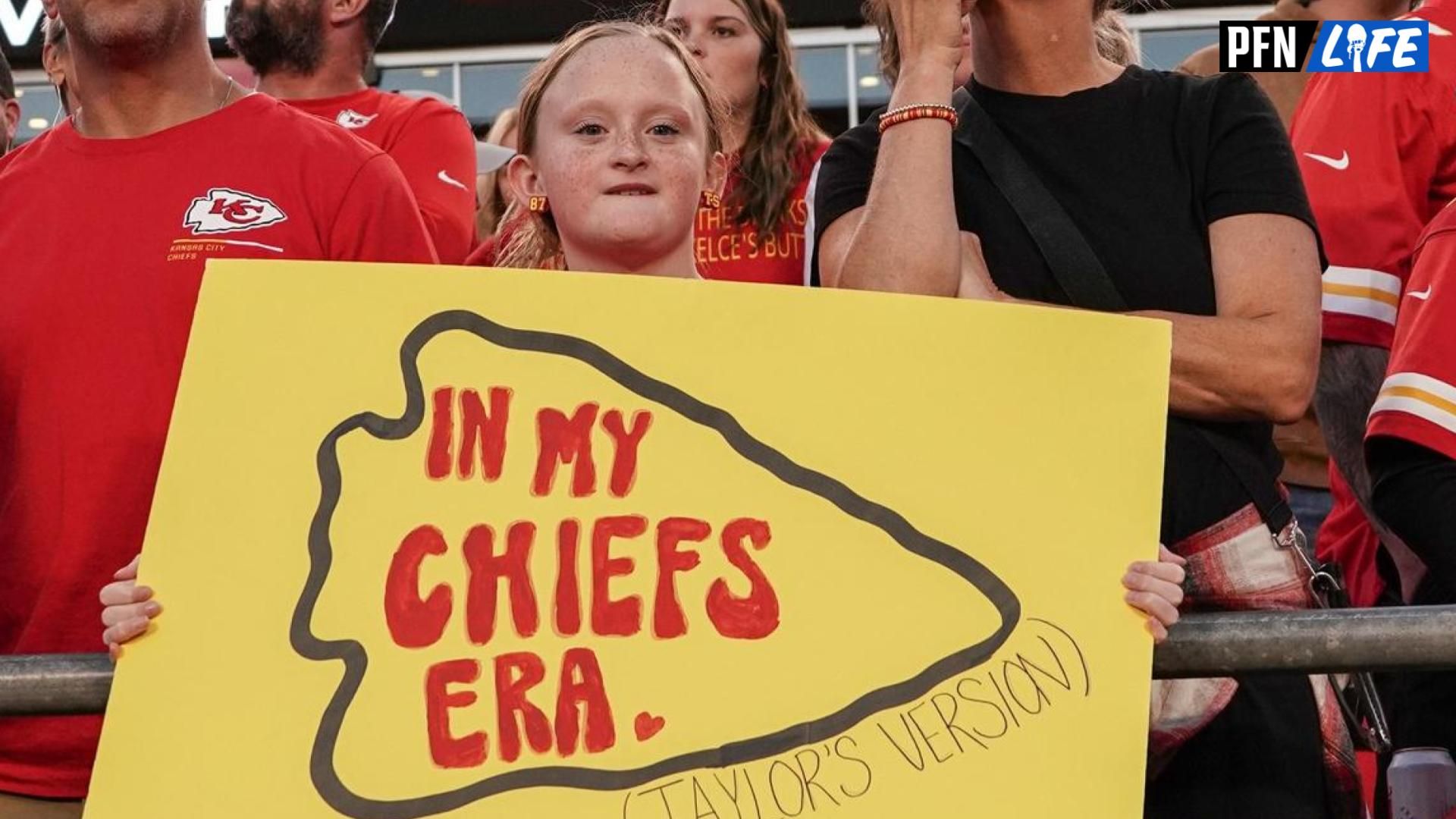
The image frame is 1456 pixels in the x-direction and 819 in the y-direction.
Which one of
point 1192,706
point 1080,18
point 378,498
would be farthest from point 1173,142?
point 378,498

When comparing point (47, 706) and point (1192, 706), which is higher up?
point (1192, 706)

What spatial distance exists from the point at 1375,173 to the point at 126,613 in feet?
7.40

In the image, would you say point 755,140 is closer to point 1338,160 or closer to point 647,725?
point 1338,160

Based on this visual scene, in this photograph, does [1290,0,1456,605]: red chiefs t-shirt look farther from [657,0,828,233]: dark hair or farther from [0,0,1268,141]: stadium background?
[0,0,1268,141]: stadium background

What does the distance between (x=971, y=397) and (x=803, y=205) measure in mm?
1688

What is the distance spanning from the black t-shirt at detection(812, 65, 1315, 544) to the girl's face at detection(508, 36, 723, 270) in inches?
9.1

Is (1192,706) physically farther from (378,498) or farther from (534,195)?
(534,195)

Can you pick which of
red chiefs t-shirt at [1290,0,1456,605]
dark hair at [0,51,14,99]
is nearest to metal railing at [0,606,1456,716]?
red chiefs t-shirt at [1290,0,1456,605]

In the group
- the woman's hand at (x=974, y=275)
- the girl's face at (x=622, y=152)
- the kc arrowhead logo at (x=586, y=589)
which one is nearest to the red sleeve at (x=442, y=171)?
the girl's face at (x=622, y=152)

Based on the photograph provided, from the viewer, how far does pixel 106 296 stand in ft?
8.06

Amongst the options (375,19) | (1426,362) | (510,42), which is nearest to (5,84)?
(375,19)

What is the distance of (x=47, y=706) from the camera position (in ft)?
6.46

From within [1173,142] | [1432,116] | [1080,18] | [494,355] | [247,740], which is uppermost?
[1432,116]

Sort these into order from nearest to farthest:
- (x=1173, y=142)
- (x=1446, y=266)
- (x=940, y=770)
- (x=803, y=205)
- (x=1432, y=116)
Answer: (x=940, y=770) → (x=1173, y=142) → (x=1446, y=266) → (x=1432, y=116) → (x=803, y=205)
